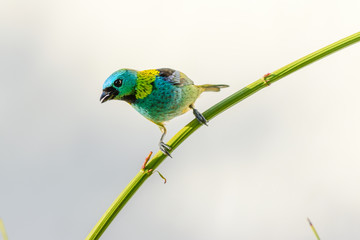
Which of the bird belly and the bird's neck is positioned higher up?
the bird belly

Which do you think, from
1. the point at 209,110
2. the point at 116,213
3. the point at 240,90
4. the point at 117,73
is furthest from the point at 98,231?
the point at 117,73

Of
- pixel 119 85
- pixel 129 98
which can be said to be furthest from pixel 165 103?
pixel 119 85

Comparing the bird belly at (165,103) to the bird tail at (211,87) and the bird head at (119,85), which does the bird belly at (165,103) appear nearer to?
the bird head at (119,85)

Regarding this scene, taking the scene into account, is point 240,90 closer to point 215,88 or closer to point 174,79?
point 174,79

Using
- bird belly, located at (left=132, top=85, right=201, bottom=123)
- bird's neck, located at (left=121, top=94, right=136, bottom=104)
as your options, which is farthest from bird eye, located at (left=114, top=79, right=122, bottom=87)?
bird belly, located at (left=132, top=85, right=201, bottom=123)

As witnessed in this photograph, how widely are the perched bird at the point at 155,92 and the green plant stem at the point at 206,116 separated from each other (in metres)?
0.34

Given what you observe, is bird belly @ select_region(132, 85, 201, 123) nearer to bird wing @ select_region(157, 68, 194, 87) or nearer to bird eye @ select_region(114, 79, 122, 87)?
bird wing @ select_region(157, 68, 194, 87)

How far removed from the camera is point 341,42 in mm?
1331

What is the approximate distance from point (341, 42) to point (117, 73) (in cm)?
103

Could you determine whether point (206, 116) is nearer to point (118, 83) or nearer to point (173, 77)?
point (118, 83)

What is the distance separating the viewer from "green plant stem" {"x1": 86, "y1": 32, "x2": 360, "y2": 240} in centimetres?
132

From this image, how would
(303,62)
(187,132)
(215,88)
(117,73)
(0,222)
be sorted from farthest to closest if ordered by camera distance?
1. (215,88)
2. (117,73)
3. (187,132)
4. (303,62)
5. (0,222)

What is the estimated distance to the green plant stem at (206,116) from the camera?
1.32m

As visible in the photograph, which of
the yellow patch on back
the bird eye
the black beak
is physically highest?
the yellow patch on back
